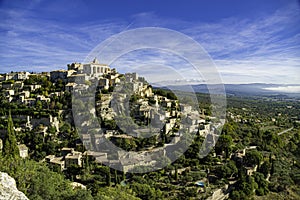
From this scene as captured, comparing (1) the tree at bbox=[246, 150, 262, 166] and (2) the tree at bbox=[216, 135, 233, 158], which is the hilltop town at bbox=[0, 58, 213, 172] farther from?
(1) the tree at bbox=[246, 150, 262, 166]

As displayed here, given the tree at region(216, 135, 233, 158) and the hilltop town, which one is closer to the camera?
the hilltop town

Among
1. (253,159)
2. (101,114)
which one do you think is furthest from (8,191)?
(253,159)

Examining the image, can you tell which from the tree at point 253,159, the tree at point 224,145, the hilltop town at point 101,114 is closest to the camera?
the hilltop town at point 101,114

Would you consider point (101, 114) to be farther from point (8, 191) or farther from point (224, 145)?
point (8, 191)

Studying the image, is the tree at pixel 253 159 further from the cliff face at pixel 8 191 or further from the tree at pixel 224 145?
the cliff face at pixel 8 191

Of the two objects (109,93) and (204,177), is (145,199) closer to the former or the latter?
(204,177)

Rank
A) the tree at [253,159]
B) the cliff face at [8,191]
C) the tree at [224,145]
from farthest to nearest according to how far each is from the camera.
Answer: the tree at [224,145], the tree at [253,159], the cliff face at [8,191]

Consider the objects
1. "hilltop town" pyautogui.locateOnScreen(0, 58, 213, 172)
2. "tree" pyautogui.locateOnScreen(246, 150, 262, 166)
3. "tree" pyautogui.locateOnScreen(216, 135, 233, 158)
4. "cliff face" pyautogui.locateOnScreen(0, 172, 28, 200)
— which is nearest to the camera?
"cliff face" pyautogui.locateOnScreen(0, 172, 28, 200)

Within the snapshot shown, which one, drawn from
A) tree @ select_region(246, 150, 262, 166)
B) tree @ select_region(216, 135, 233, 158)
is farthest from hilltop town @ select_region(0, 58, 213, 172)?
tree @ select_region(246, 150, 262, 166)

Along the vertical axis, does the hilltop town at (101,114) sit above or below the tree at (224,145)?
above

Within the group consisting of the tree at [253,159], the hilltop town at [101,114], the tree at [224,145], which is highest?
the hilltop town at [101,114]

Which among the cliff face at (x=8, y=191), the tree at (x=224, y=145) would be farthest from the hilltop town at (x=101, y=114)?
the cliff face at (x=8, y=191)

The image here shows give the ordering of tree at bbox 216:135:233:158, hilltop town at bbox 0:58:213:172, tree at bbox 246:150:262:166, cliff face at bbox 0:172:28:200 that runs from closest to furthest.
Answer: cliff face at bbox 0:172:28:200
hilltop town at bbox 0:58:213:172
tree at bbox 246:150:262:166
tree at bbox 216:135:233:158
